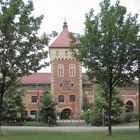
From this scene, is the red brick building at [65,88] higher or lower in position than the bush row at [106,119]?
higher

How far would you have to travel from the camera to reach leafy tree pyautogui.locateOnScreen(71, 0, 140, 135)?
30641mm

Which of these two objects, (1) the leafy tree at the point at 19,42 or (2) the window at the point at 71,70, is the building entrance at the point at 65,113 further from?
(1) the leafy tree at the point at 19,42

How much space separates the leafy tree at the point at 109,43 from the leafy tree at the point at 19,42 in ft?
9.60

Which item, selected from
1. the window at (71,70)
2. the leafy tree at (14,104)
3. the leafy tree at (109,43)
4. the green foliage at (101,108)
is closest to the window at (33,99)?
the window at (71,70)

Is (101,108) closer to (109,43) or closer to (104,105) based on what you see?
(104,105)

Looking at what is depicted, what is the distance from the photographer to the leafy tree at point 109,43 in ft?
101

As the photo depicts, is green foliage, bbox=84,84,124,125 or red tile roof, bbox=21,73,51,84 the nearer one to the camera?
green foliage, bbox=84,84,124,125

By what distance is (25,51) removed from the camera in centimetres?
3084

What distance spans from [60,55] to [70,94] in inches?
312

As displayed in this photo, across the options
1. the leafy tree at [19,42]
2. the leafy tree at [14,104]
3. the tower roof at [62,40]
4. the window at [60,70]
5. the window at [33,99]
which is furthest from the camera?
the window at [33,99]

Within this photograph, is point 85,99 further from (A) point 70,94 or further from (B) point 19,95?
(B) point 19,95

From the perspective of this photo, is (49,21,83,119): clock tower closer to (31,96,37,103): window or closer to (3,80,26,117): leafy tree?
(31,96,37,103): window

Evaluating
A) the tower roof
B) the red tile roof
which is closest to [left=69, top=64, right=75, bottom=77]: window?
the tower roof

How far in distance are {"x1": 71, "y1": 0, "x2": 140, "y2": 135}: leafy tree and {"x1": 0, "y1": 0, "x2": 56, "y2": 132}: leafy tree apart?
293 centimetres
